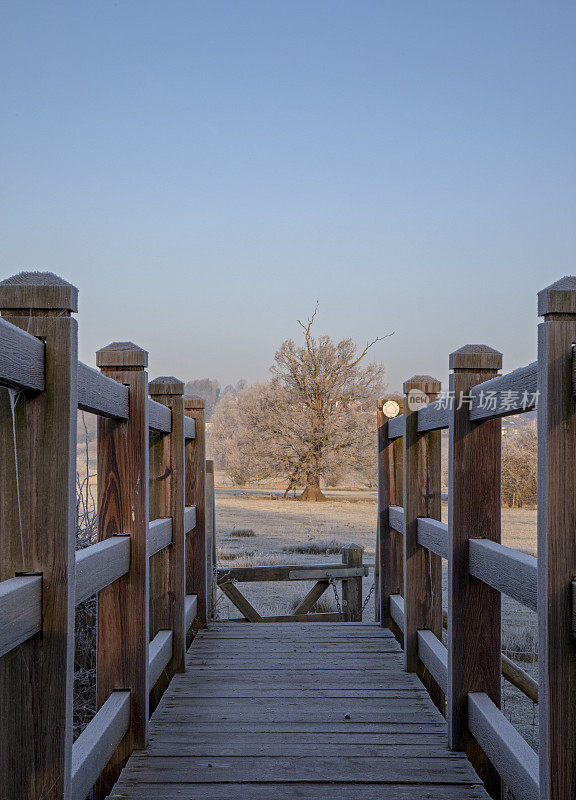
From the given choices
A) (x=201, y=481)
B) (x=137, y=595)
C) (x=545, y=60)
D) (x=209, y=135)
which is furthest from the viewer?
(x=209, y=135)

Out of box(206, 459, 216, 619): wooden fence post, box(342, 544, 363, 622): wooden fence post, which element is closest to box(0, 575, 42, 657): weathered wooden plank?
box(206, 459, 216, 619): wooden fence post

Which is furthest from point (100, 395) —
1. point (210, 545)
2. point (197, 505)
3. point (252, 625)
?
point (210, 545)

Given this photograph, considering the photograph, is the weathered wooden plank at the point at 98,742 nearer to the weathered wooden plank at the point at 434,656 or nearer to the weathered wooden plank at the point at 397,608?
the weathered wooden plank at the point at 434,656

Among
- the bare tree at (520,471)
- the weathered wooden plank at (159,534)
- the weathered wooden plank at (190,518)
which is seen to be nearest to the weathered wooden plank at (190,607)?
the weathered wooden plank at (190,518)

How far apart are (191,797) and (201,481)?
3.04 m

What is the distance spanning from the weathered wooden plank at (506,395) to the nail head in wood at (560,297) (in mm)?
211

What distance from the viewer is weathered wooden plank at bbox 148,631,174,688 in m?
3.30

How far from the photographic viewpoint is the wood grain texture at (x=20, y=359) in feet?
4.99

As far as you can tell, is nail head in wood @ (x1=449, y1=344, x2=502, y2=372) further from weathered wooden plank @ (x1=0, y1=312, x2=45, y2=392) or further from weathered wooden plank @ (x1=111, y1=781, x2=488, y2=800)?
weathered wooden plank @ (x1=0, y1=312, x2=45, y2=392)

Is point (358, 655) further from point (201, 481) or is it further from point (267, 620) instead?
→ point (267, 620)

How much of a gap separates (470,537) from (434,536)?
811mm

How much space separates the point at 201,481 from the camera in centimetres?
537

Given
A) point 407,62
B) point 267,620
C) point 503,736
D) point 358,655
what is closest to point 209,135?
point 407,62

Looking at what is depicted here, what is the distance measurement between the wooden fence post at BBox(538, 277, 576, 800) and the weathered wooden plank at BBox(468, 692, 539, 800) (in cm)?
23
